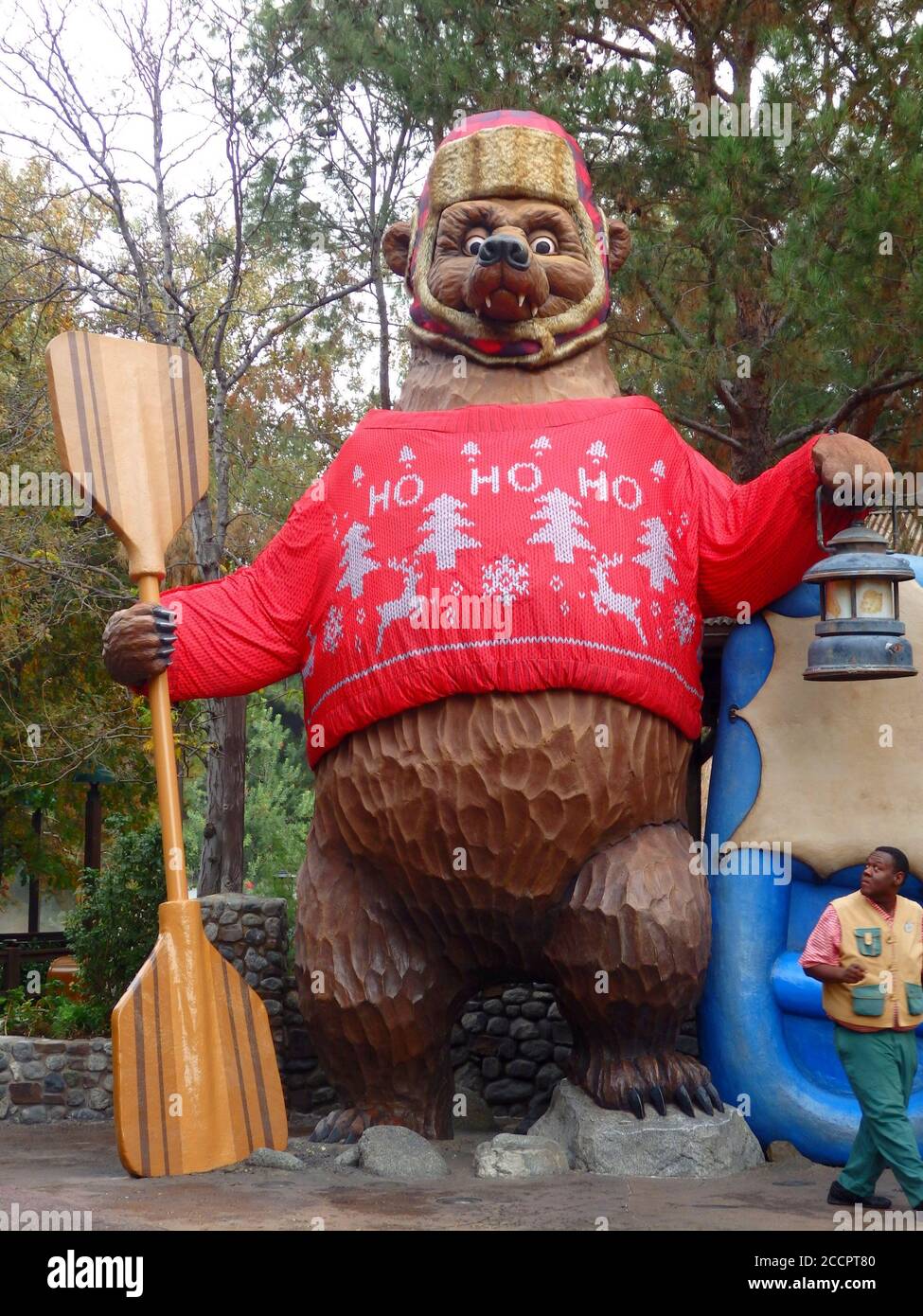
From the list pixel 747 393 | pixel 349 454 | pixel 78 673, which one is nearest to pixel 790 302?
pixel 747 393

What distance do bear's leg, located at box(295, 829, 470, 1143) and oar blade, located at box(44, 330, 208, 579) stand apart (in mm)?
1203

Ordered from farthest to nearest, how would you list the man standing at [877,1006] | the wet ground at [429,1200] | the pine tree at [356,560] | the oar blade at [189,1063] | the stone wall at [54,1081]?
1. the stone wall at [54,1081]
2. the pine tree at [356,560]
3. the oar blade at [189,1063]
4. the man standing at [877,1006]
5. the wet ground at [429,1200]

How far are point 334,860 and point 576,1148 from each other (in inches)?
45.6

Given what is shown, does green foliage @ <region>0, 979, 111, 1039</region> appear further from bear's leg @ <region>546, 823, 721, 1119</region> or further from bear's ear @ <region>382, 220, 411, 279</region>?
bear's ear @ <region>382, 220, 411, 279</region>

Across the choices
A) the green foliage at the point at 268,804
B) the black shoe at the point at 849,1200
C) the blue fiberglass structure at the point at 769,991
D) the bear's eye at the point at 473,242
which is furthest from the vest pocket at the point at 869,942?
the green foliage at the point at 268,804

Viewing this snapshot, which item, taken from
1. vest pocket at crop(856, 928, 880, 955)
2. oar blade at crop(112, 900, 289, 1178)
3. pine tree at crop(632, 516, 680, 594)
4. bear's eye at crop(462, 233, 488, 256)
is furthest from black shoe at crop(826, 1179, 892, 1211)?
bear's eye at crop(462, 233, 488, 256)

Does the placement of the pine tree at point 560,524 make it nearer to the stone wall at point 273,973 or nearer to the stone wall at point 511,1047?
the stone wall at point 511,1047

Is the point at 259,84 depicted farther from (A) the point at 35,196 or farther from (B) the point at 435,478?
(B) the point at 435,478

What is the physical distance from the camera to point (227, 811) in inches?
294

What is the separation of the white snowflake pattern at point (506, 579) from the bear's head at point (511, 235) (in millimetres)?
827

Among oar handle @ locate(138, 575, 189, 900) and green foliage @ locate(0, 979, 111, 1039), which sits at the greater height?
oar handle @ locate(138, 575, 189, 900)

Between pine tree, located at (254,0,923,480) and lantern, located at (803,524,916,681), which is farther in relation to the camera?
pine tree, located at (254,0,923,480)

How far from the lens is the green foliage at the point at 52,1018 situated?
7398 mm

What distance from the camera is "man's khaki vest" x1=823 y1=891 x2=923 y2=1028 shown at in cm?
386
